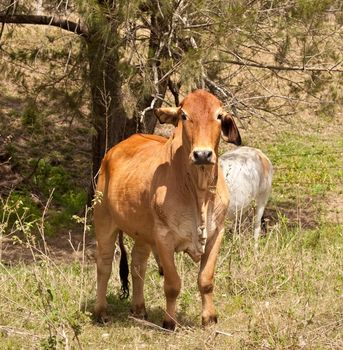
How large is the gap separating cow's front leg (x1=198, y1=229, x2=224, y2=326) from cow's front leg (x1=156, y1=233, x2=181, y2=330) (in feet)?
0.55

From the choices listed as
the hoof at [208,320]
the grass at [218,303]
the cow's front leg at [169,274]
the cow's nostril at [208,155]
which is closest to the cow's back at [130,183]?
the cow's front leg at [169,274]

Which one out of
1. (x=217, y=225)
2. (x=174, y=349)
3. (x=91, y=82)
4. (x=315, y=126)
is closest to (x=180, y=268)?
(x=217, y=225)

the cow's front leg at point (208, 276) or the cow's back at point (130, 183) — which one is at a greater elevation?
the cow's back at point (130, 183)

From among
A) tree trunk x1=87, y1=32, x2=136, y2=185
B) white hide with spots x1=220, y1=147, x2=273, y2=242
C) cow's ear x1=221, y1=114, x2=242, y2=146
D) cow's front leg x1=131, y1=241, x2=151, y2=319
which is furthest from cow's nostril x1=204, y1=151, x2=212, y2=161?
white hide with spots x1=220, y1=147, x2=273, y2=242

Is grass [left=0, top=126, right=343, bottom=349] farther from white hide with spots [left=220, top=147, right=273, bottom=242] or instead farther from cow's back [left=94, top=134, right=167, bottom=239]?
white hide with spots [left=220, top=147, right=273, bottom=242]

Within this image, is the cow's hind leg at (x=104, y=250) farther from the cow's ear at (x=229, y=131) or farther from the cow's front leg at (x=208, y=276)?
the cow's ear at (x=229, y=131)

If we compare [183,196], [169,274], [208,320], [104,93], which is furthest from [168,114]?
[104,93]

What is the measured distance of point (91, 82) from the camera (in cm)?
1023

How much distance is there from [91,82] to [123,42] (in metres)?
1.20

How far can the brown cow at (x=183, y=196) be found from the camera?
5.76 meters

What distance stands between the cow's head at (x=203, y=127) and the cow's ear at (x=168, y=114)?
0.19 ft

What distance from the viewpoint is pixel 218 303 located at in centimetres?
677

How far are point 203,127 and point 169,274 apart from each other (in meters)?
1.03

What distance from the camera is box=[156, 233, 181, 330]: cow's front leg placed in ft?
19.4
